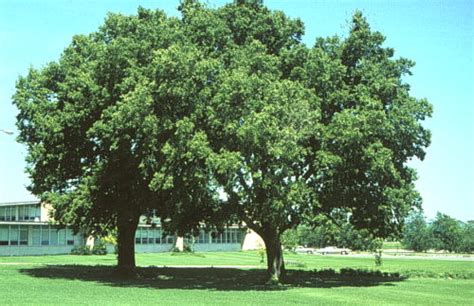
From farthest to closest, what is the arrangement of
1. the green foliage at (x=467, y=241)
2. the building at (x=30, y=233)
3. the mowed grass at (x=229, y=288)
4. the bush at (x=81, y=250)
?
the green foliage at (x=467, y=241) → the bush at (x=81, y=250) → the building at (x=30, y=233) → the mowed grass at (x=229, y=288)

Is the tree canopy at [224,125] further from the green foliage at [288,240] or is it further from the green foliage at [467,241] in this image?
the green foliage at [467,241]

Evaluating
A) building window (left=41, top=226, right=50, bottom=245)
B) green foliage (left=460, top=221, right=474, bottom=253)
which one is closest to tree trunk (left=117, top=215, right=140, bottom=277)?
building window (left=41, top=226, right=50, bottom=245)

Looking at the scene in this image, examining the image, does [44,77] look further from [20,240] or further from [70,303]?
[20,240]

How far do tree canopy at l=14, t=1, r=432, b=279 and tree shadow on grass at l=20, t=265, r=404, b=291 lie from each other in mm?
2371

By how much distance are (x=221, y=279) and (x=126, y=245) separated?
761 cm

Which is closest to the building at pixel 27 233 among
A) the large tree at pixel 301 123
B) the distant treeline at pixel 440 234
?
the large tree at pixel 301 123

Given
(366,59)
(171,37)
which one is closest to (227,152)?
(171,37)

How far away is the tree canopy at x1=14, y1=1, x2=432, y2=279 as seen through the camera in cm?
2859

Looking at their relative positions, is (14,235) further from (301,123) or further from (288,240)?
(301,123)

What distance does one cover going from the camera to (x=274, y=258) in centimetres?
3512

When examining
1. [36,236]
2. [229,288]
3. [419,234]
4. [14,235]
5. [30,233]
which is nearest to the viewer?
[229,288]

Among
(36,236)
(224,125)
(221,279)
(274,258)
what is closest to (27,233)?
(36,236)

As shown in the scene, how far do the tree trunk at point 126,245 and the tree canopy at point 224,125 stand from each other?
0.15 metres

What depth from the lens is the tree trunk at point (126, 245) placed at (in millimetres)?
39281
